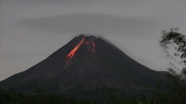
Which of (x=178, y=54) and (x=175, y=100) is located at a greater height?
(x=178, y=54)

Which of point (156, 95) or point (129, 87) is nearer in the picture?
point (156, 95)

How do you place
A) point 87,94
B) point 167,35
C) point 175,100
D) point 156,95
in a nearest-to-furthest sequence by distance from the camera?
point 167,35
point 175,100
point 156,95
point 87,94

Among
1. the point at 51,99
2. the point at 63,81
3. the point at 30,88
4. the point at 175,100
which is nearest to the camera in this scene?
the point at 175,100

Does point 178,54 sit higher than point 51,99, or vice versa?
point 178,54

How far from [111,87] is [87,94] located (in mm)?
15807

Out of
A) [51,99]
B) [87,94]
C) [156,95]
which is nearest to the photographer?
[156,95]

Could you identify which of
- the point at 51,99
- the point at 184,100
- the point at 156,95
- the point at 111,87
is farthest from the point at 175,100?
the point at 111,87

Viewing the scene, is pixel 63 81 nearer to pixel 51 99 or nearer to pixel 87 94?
pixel 87 94

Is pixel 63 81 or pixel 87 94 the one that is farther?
pixel 63 81

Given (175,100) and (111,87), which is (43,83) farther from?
(175,100)

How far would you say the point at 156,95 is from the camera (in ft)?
205

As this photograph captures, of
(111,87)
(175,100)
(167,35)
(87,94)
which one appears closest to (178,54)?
(167,35)

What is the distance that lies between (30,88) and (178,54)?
156830mm

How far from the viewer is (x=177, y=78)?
3066cm
